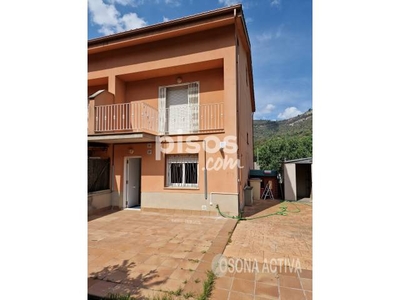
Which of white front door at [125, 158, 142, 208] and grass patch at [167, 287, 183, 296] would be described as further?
white front door at [125, 158, 142, 208]

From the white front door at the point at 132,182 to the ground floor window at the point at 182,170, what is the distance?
2149 mm

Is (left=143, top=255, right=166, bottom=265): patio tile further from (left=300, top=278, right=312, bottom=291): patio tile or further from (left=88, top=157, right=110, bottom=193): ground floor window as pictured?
(left=88, top=157, right=110, bottom=193): ground floor window

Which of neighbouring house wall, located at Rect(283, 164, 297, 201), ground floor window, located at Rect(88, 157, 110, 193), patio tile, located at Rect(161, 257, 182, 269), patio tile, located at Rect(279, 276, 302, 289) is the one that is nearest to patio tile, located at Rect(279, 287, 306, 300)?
patio tile, located at Rect(279, 276, 302, 289)

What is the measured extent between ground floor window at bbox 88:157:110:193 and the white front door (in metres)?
0.94

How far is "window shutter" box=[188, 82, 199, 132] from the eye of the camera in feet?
30.2

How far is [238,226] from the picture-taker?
6977mm

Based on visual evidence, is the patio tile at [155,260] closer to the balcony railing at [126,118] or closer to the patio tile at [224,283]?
the patio tile at [224,283]

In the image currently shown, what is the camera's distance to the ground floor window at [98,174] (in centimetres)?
895

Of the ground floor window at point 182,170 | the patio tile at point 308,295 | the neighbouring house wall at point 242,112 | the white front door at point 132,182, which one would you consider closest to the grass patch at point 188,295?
the patio tile at point 308,295
